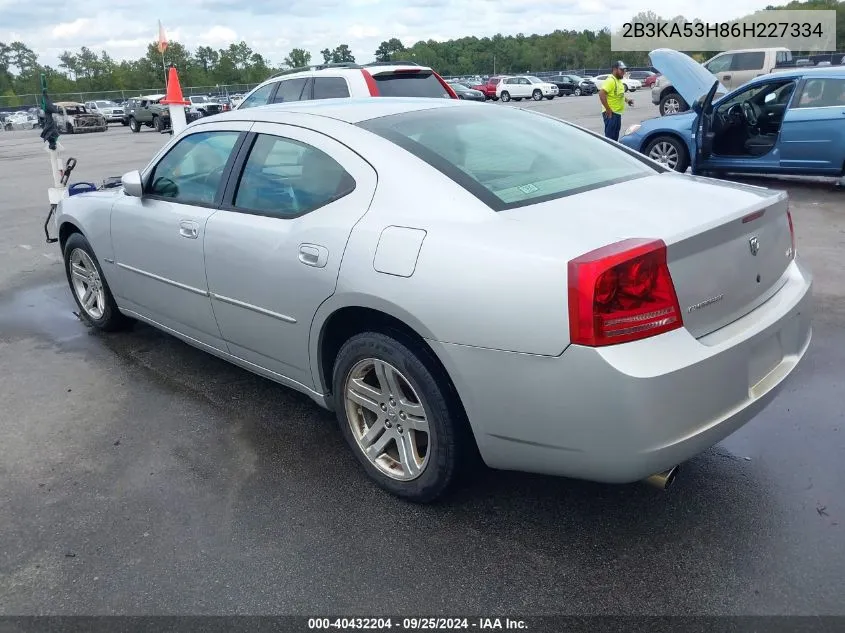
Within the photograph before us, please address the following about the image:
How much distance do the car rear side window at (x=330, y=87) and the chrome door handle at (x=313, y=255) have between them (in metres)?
7.16

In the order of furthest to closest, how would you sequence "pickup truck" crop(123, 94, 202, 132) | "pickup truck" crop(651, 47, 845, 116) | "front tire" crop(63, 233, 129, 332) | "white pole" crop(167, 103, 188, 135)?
"pickup truck" crop(123, 94, 202, 132), "pickup truck" crop(651, 47, 845, 116), "white pole" crop(167, 103, 188, 135), "front tire" crop(63, 233, 129, 332)

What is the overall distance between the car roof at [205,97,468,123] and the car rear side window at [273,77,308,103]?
278 inches

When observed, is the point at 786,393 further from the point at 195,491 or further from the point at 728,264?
the point at 195,491

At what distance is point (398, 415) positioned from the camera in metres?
2.94

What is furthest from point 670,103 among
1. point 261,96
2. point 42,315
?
point 42,315

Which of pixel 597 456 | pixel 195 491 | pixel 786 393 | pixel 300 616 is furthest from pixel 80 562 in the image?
pixel 786 393

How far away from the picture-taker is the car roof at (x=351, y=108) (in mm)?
3438

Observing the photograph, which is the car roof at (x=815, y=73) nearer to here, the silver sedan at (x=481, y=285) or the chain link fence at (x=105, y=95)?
the silver sedan at (x=481, y=285)

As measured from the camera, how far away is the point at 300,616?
2408 mm

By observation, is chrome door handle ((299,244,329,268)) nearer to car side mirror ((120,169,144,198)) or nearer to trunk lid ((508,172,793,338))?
trunk lid ((508,172,793,338))

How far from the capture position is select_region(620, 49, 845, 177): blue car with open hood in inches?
337

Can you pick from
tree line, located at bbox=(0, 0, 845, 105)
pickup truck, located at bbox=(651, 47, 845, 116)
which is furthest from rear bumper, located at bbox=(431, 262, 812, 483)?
tree line, located at bbox=(0, 0, 845, 105)

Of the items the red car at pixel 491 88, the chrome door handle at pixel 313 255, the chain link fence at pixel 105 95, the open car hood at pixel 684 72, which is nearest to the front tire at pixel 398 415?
the chrome door handle at pixel 313 255

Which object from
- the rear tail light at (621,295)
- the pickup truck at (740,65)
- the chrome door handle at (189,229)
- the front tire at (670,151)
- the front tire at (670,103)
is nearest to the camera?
the rear tail light at (621,295)
